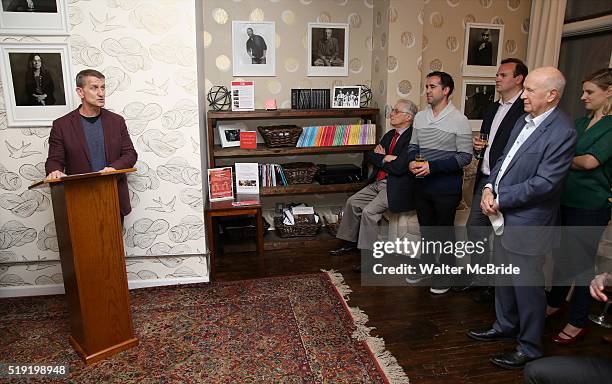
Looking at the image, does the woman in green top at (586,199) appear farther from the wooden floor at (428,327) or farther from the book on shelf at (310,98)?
the book on shelf at (310,98)

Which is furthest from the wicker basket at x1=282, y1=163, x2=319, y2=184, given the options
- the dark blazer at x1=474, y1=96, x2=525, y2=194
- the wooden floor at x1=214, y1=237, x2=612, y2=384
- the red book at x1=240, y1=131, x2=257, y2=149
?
the dark blazer at x1=474, y1=96, x2=525, y2=194

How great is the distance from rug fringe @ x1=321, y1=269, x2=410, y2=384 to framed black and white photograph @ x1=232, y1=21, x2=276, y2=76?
224cm

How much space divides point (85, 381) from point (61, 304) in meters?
1.05

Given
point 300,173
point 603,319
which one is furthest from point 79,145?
point 603,319

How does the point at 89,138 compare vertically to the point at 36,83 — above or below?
below

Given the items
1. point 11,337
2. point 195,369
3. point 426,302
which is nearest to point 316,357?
point 195,369

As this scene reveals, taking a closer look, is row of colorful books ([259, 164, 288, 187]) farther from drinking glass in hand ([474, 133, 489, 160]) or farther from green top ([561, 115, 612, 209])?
green top ([561, 115, 612, 209])

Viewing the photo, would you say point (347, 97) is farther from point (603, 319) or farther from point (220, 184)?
point (603, 319)

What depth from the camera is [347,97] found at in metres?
A: 4.29

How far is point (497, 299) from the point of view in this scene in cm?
259

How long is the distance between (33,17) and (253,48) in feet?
6.16

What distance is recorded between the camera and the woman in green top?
2.43 meters

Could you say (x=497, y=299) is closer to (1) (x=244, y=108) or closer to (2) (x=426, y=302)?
(2) (x=426, y=302)

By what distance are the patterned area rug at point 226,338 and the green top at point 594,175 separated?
1.44 m
